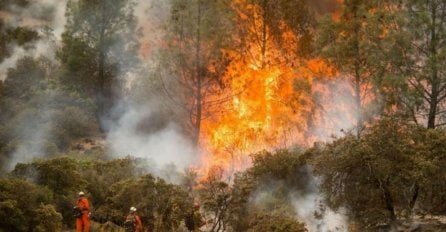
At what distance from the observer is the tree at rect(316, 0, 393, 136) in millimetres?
25641

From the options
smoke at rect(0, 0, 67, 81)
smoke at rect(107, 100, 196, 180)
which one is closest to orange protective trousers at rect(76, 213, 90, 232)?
smoke at rect(107, 100, 196, 180)

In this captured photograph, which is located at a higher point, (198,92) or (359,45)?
(198,92)

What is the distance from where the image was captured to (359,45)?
26.8 metres

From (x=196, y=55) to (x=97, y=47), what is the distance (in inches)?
297

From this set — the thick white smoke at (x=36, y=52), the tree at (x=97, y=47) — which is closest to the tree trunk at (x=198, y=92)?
the tree at (x=97, y=47)

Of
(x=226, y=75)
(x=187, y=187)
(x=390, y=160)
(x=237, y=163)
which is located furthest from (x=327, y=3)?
(x=390, y=160)

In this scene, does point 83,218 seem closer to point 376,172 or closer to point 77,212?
point 77,212

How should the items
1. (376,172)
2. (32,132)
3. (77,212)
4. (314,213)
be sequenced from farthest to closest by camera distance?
(32,132)
(314,213)
(376,172)
(77,212)

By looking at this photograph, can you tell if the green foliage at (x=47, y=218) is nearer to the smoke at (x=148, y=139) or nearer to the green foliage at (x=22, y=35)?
the smoke at (x=148, y=139)

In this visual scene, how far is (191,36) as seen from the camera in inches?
1256

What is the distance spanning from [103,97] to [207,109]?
769cm

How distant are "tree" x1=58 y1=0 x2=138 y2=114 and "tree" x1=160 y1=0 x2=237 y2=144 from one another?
5383 mm

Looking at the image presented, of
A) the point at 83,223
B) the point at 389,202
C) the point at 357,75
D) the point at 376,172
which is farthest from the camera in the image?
the point at 357,75

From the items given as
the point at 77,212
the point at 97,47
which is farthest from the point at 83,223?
the point at 97,47
